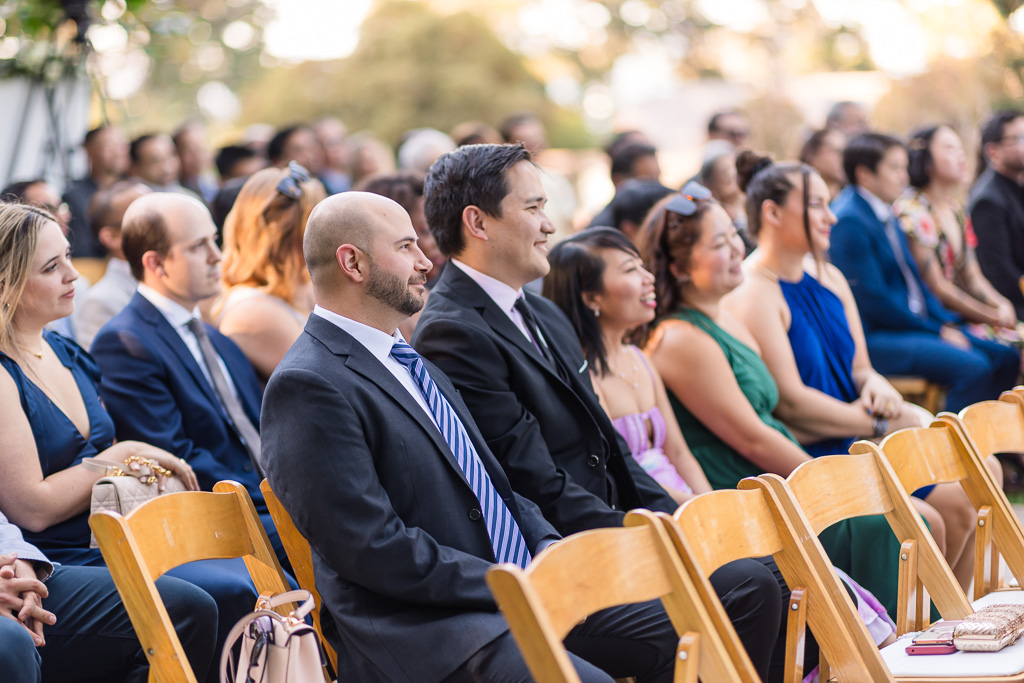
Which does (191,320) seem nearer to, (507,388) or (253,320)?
(253,320)

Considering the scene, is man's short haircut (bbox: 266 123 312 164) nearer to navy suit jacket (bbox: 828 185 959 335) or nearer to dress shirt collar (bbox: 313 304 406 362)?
navy suit jacket (bbox: 828 185 959 335)

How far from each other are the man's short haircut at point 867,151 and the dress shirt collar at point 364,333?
449 cm

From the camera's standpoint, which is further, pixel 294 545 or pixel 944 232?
pixel 944 232

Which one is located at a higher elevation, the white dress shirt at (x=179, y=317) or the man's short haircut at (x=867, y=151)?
the man's short haircut at (x=867, y=151)

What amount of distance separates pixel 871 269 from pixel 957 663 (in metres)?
3.88

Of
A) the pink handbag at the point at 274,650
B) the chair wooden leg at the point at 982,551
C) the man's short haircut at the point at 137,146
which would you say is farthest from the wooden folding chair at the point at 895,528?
the man's short haircut at the point at 137,146

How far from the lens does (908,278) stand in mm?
6406

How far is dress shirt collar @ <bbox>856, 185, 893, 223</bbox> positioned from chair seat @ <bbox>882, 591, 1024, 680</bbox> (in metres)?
3.97

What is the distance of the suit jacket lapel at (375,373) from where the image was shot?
2686 mm

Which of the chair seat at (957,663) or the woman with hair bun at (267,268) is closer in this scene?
the chair seat at (957,663)

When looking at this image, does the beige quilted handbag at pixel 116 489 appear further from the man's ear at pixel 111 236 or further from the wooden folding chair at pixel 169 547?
the man's ear at pixel 111 236

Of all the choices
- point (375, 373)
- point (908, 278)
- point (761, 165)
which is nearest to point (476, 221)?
point (375, 373)

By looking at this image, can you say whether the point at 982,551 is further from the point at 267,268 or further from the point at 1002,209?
the point at 1002,209

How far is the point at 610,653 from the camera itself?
9.29ft
